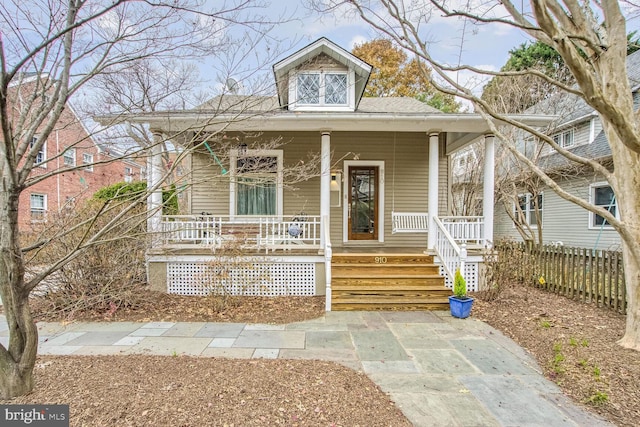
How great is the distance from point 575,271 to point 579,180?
6964 mm

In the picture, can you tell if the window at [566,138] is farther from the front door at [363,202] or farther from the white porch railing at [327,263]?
the white porch railing at [327,263]

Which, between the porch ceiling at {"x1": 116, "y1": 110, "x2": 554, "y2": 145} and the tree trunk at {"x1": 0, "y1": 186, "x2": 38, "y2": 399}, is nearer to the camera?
the tree trunk at {"x1": 0, "y1": 186, "x2": 38, "y2": 399}

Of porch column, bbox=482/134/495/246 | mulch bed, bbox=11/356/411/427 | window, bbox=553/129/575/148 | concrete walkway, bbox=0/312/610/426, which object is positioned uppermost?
window, bbox=553/129/575/148

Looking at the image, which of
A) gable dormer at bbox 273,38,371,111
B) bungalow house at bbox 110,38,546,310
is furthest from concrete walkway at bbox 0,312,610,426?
gable dormer at bbox 273,38,371,111

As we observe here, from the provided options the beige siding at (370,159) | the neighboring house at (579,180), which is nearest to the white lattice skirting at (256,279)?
the beige siding at (370,159)

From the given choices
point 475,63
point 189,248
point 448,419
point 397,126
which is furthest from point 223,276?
point 475,63

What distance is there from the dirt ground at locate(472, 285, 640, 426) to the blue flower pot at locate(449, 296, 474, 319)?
29 cm

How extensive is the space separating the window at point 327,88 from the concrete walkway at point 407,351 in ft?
16.3

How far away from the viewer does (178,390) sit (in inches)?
108

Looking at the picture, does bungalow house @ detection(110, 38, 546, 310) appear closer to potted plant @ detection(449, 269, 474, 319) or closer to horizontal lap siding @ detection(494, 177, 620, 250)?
potted plant @ detection(449, 269, 474, 319)

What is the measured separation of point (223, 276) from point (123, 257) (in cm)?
169

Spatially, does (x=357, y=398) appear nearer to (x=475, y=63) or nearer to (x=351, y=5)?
(x=351, y=5)

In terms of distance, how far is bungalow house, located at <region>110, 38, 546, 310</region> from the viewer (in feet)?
18.6

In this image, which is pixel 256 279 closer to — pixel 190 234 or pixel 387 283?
pixel 190 234
